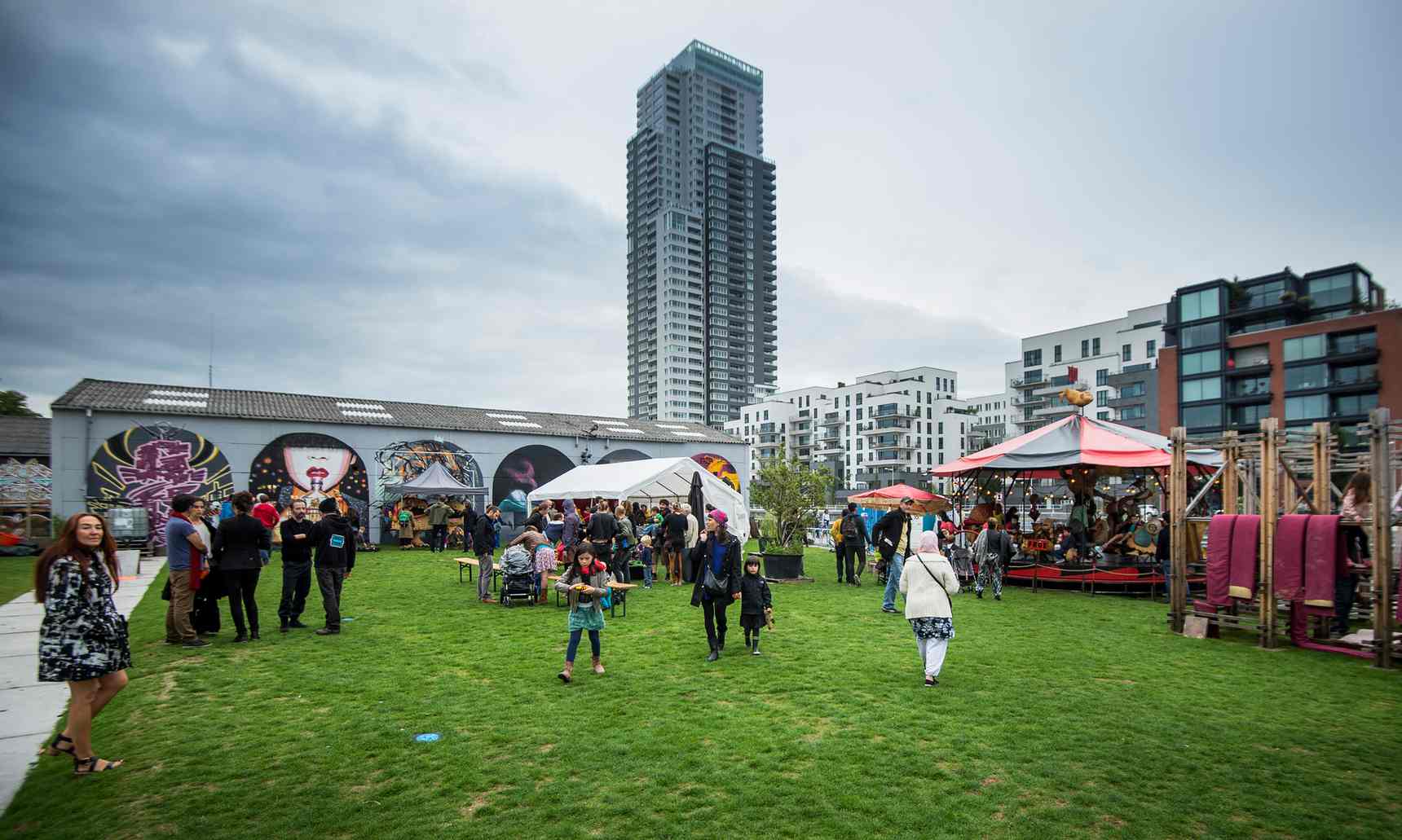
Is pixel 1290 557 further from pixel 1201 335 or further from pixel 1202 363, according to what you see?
pixel 1201 335

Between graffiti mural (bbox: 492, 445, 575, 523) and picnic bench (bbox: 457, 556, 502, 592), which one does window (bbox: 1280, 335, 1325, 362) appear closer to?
graffiti mural (bbox: 492, 445, 575, 523)

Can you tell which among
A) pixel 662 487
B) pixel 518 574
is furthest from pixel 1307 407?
pixel 518 574

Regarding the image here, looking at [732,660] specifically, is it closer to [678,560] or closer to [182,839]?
[182,839]

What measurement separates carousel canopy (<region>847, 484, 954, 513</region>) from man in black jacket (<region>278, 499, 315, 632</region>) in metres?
16.1

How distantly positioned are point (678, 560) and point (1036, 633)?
316 inches

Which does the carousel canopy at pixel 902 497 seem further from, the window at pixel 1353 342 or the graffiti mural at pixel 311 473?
the window at pixel 1353 342

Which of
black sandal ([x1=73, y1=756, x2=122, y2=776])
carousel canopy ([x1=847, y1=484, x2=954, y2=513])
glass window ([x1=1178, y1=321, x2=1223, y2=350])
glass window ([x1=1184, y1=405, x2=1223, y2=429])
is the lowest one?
black sandal ([x1=73, y1=756, x2=122, y2=776])

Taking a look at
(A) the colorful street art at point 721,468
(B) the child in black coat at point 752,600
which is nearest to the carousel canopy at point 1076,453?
(B) the child in black coat at point 752,600

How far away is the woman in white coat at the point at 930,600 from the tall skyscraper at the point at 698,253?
122 m

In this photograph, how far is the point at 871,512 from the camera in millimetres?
28031

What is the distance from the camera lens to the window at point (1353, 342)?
151 feet

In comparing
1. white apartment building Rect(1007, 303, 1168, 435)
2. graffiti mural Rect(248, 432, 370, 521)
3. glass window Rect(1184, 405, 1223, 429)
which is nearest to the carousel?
graffiti mural Rect(248, 432, 370, 521)

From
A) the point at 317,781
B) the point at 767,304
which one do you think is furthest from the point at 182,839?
the point at 767,304

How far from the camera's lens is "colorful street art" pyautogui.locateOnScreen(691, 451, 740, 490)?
37062 millimetres
